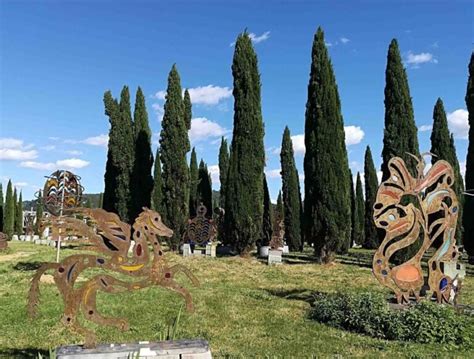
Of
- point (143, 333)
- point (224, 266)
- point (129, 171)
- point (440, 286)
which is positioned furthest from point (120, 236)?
point (129, 171)

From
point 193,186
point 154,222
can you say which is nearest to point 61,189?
point 154,222

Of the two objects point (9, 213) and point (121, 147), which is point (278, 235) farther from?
point (9, 213)

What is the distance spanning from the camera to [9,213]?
40.1 metres

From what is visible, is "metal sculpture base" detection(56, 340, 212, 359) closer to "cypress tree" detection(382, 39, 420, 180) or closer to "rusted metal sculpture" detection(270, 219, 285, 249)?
"cypress tree" detection(382, 39, 420, 180)

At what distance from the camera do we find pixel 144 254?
535 cm

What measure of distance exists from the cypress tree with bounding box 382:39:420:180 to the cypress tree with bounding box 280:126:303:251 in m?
7.76

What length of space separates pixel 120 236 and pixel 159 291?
556cm

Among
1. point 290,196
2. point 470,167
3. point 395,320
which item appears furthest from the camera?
point 290,196

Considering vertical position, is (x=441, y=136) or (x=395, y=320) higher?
(x=441, y=136)

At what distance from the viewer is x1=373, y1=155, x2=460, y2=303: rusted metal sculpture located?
814 centimetres

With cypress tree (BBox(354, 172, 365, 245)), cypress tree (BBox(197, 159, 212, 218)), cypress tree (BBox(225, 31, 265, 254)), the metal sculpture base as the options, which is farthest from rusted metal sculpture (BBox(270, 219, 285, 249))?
the metal sculpture base

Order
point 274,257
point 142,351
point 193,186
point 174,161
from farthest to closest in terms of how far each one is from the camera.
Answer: point 193,186 → point 174,161 → point 274,257 → point 142,351

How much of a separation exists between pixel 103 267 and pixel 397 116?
15590 mm

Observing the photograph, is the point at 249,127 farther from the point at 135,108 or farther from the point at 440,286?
the point at 440,286
